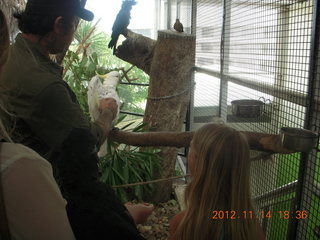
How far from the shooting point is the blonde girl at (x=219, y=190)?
107cm

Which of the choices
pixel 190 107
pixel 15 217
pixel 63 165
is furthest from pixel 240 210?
pixel 190 107

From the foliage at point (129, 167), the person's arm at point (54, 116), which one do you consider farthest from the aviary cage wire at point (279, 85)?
the person's arm at point (54, 116)

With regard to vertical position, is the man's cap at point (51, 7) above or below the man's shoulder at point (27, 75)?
above

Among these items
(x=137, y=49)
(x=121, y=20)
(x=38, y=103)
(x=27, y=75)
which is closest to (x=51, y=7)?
(x=27, y=75)

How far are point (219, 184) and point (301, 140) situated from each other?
1.11 feet

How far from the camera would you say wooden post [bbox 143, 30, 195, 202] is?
8.54 ft

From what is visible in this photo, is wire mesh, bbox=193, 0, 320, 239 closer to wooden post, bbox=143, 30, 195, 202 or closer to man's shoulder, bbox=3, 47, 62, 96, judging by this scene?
wooden post, bbox=143, 30, 195, 202

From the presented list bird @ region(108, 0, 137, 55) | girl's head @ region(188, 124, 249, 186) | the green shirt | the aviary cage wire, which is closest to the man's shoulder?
the green shirt

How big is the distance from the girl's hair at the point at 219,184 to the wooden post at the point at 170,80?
158cm

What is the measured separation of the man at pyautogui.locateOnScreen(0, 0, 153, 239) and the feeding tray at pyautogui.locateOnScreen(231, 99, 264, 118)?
2.22 ft

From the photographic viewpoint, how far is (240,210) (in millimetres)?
1098

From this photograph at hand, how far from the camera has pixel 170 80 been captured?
2.67 meters

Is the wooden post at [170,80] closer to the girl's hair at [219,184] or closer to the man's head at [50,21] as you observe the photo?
the man's head at [50,21]

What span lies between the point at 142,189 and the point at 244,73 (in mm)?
1502
